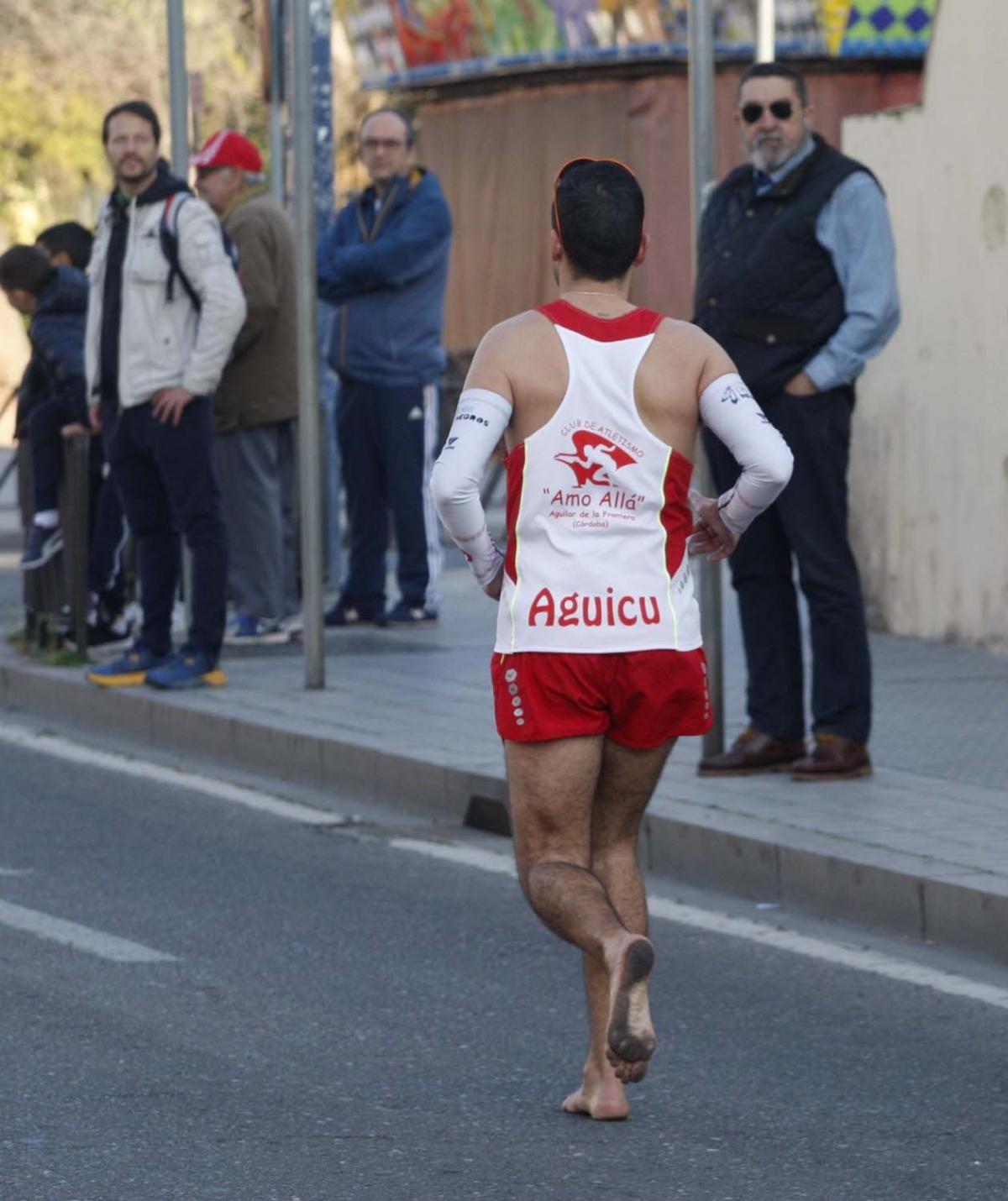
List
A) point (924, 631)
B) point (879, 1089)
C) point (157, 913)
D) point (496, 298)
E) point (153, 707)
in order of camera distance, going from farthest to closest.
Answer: point (496, 298)
point (924, 631)
point (153, 707)
point (157, 913)
point (879, 1089)

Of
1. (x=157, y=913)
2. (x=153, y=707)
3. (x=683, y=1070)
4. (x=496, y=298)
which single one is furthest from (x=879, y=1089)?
(x=496, y=298)

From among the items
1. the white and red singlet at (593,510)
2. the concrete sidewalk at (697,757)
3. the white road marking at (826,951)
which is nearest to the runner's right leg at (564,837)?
the white and red singlet at (593,510)

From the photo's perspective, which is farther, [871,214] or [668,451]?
[871,214]

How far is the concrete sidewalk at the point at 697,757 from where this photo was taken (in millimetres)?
7336

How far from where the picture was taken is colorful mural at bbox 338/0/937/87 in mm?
20203

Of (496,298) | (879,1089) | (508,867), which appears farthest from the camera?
(496,298)

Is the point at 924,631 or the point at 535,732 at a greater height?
the point at 535,732

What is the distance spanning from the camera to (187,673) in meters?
10.6

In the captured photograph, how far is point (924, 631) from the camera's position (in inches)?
487

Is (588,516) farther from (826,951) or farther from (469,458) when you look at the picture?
(826,951)

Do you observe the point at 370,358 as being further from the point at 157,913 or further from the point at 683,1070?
the point at 683,1070

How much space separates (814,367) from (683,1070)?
2.98 m

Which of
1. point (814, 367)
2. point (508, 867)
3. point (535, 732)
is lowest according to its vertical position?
point (508, 867)

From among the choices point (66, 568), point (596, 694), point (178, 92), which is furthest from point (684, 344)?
point (178, 92)
